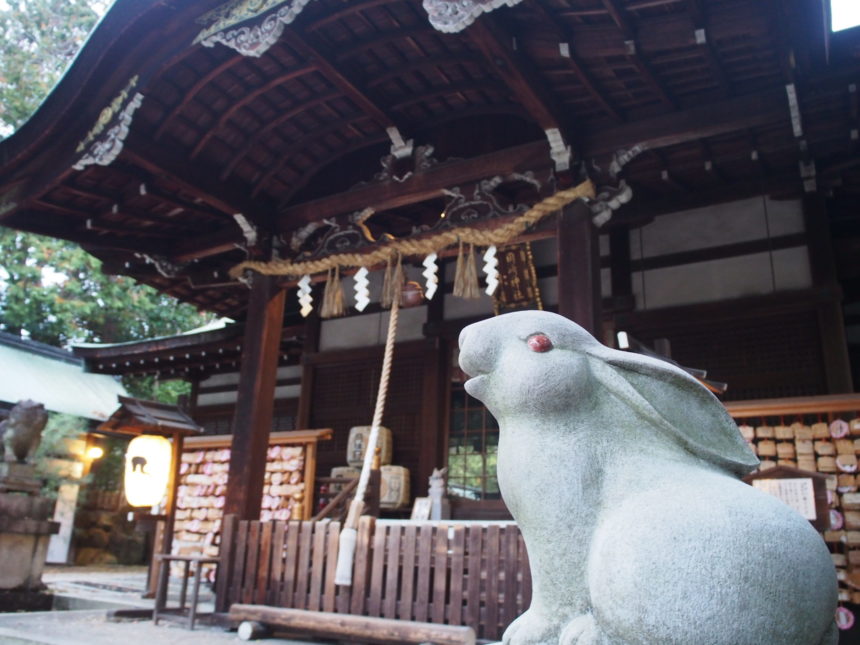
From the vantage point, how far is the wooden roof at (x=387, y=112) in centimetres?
530

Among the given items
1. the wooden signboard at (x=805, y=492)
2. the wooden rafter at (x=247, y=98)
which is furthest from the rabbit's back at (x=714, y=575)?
the wooden rafter at (x=247, y=98)

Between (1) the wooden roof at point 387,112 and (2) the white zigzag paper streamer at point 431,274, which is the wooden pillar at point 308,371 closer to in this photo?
(1) the wooden roof at point 387,112

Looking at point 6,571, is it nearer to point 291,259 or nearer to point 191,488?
point 191,488

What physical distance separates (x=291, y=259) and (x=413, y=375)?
3004mm

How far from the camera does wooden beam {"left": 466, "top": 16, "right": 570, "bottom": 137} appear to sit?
5066 mm

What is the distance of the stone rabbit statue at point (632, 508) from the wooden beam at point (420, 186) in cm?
423

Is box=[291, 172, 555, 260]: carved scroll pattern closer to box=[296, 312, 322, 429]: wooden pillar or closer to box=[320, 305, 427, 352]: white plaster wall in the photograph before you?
box=[320, 305, 427, 352]: white plaster wall

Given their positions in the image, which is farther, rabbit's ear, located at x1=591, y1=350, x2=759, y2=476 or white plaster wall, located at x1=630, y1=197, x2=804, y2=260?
white plaster wall, located at x1=630, y1=197, x2=804, y2=260

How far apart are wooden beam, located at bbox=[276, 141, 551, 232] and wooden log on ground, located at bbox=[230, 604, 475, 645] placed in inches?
155

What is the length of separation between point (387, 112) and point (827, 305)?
4982 millimetres

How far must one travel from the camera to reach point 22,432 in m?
8.54

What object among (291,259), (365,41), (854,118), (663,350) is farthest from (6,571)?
(854,118)

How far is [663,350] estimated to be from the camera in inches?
260

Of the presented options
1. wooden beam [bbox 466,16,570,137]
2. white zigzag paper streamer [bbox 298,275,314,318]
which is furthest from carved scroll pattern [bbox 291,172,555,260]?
wooden beam [bbox 466,16,570,137]
